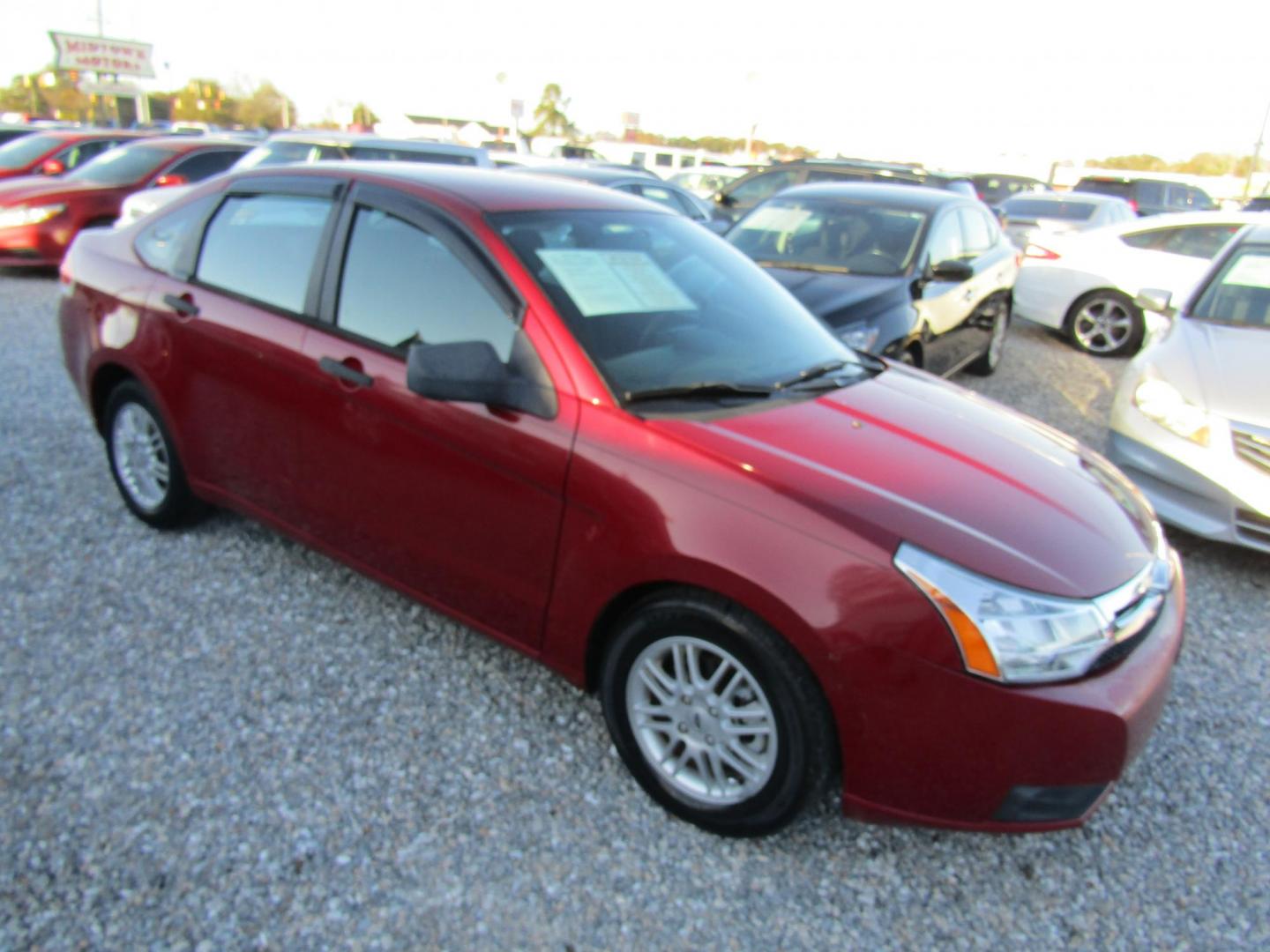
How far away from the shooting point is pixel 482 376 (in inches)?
98.8

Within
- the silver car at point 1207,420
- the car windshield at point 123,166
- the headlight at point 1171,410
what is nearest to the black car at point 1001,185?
the car windshield at point 123,166

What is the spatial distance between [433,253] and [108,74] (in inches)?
2335

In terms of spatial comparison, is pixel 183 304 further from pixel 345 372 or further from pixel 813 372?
pixel 813 372

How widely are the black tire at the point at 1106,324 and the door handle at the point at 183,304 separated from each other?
8544 millimetres

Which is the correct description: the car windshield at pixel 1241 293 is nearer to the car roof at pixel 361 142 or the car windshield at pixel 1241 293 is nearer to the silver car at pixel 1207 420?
the silver car at pixel 1207 420

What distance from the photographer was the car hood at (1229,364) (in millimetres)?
4227

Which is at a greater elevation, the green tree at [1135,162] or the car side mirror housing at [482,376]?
the green tree at [1135,162]

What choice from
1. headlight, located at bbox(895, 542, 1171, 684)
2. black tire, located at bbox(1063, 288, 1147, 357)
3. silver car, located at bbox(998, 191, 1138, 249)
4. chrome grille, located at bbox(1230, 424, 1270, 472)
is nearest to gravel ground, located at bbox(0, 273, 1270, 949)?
headlight, located at bbox(895, 542, 1171, 684)

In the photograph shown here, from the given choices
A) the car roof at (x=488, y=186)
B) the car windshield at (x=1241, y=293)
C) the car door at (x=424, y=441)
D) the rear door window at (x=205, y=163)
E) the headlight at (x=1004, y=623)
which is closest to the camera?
the headlight at (x=1004, y=623)

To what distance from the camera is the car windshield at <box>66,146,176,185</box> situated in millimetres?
10352

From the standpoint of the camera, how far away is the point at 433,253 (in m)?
2.89

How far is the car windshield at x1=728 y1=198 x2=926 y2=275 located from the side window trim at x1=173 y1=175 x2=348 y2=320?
3.69 metres

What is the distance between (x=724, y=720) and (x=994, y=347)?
21.3ft

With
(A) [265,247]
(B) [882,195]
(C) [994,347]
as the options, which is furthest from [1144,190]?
(A) [265,247]
